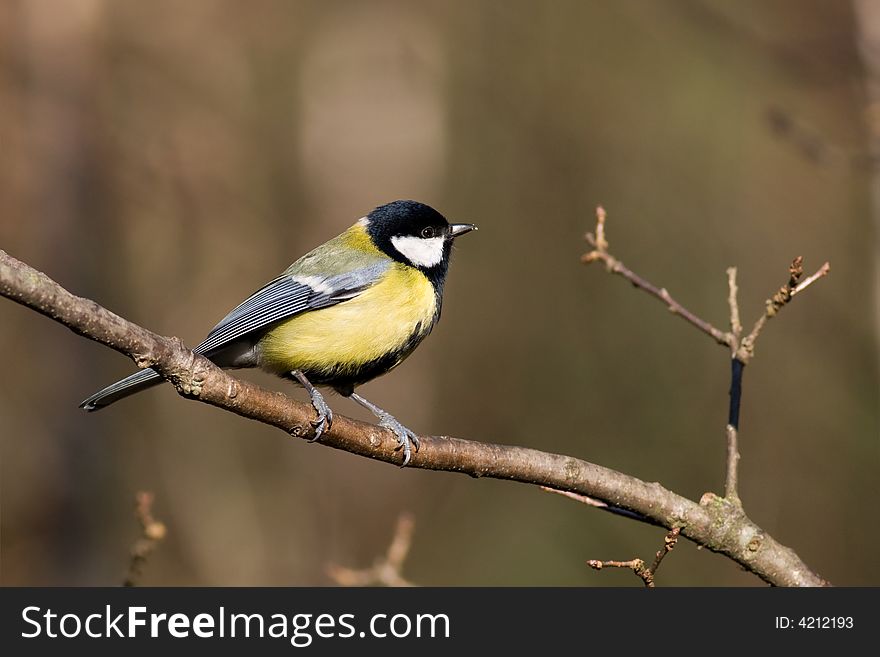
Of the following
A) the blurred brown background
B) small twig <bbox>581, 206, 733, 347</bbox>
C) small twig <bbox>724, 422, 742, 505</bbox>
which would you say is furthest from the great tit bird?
the blurred brown background

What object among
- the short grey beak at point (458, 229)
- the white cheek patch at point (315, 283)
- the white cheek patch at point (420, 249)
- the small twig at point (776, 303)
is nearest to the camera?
the small twig at point (776, 303)

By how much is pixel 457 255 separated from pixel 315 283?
430cm

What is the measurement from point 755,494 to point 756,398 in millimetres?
743

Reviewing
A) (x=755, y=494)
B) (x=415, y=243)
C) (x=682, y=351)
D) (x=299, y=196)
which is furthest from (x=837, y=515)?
(x=299, y=196)

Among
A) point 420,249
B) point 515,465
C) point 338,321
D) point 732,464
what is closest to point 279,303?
point 338,321

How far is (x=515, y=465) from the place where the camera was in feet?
9.30

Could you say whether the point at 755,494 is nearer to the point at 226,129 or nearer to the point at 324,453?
the point at 324,453

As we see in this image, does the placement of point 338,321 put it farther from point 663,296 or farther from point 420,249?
point 663,296

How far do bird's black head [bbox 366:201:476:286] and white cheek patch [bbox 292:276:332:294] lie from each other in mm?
370

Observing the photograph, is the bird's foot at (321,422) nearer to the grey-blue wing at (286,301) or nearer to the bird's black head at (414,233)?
the grey-blue wing at (286,301)

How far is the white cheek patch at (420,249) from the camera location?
4.12 m

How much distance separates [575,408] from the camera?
7.64 metres

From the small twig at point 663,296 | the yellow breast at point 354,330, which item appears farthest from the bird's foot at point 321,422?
the small twig at point 663,296

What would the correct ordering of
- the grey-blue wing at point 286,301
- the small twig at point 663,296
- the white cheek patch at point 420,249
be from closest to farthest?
the small twig at point 663,296 < the grey-blue wing at point 286,301 < the white cheek patch at point 420,249
